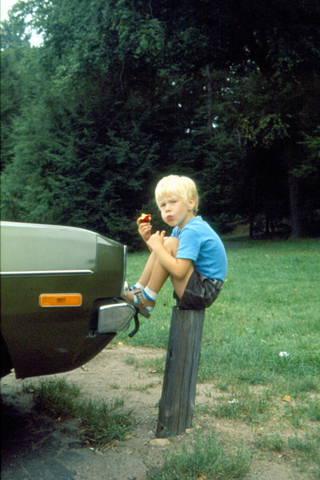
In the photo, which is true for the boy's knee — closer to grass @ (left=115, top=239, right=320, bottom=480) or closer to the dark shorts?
the dark shorts

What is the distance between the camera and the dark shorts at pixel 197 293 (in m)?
2.99

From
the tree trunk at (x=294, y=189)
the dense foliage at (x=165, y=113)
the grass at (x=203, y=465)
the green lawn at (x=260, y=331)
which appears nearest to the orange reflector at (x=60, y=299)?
the grass at (x=203, y=465)

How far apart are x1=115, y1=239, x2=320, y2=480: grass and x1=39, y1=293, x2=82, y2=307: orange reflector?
0.94 meters

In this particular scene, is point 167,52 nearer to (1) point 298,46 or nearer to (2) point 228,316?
(1) point 298,46

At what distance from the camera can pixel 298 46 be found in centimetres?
1575

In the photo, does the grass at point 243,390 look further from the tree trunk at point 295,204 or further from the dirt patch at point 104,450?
the tree trunk at point 295,204

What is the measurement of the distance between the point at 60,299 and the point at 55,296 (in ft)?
0.10

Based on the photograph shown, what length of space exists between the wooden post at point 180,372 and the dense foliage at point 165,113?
13.1 meters

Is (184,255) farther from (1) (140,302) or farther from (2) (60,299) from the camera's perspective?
(2) (60,299)

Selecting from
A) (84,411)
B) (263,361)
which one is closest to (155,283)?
(84,411)

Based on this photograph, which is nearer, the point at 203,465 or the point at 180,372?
the point at 203,465

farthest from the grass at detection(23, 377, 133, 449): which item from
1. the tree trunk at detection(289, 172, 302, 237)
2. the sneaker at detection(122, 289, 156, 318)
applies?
the tree trunk at detection(289, 172, 302, 237)

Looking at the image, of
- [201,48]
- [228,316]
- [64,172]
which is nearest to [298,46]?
[201,48]

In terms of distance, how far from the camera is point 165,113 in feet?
66.3
